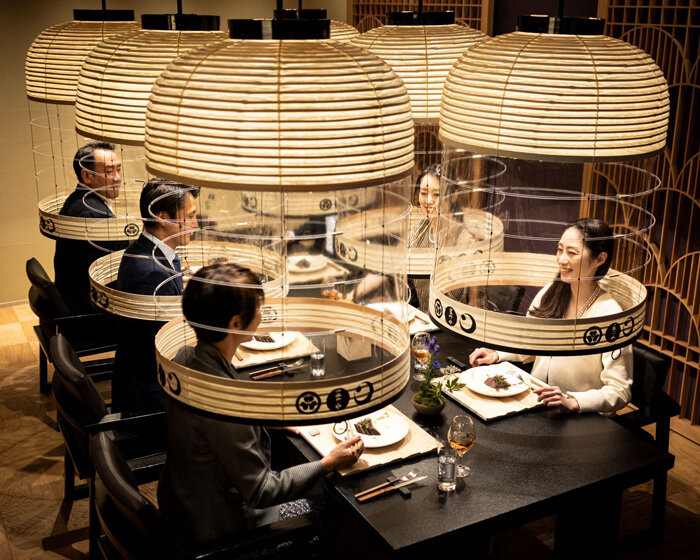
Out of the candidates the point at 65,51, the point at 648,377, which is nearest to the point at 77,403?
the point at 65,51

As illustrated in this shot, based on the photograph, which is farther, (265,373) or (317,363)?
(265,373)

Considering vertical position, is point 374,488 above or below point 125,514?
below

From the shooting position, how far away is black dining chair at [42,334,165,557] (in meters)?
2.98

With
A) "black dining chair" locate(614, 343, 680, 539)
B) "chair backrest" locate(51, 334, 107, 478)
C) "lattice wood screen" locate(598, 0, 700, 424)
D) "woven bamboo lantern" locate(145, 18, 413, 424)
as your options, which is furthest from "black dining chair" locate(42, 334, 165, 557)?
"lattice wood screen" locate(598, 0, 700, 424)

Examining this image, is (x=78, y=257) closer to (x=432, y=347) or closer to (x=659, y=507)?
(x=432, y=347)

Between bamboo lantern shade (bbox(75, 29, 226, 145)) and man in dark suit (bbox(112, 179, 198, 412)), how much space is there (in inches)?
38.5

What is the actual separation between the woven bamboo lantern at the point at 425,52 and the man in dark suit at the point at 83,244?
2.21 meters

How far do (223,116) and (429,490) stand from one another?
1595 mm

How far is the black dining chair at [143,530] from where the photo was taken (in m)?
2.18

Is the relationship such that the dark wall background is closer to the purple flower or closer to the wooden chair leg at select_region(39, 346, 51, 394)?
the purple flower

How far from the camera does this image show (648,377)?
3.29 metres

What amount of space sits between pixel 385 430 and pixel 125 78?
1.50 metres

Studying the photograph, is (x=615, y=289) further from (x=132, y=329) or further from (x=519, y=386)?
(x=132, y=329)

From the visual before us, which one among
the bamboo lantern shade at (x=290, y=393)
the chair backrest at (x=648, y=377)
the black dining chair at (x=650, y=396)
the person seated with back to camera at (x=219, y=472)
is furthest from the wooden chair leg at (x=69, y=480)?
the chair backrest at (x=648, y=377)
